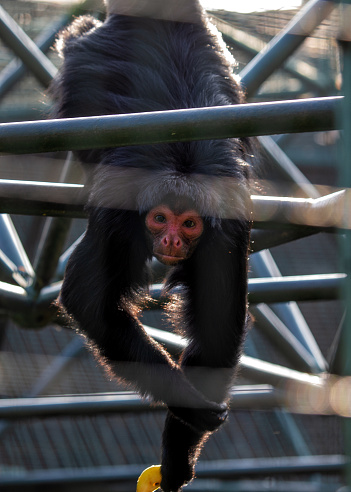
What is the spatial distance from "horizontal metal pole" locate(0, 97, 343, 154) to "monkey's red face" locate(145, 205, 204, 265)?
23.0 inches

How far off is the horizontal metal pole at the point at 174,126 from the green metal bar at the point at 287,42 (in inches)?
36.7

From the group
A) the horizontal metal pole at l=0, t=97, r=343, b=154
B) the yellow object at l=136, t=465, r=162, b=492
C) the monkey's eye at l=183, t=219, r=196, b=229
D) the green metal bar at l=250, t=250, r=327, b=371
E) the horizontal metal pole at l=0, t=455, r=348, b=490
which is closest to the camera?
the horizontal metal pole at l=0, t=97, r=343, b=154

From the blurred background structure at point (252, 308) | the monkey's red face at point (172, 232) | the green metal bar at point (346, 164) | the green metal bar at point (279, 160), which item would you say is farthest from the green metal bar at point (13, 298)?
the green metal bar at point (346, 164)

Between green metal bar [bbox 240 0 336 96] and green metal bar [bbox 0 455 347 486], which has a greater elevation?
green metal bar [bbox 240 0 336 96]

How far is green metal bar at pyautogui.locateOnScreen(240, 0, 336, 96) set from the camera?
1886 millimetres

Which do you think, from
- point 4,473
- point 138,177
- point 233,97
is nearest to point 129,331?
point 138,177

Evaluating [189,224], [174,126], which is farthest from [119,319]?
[174,126]

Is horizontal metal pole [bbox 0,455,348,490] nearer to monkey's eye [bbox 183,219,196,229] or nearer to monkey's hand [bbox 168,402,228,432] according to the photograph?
monkey's hand [bbox 168,402,228,432]

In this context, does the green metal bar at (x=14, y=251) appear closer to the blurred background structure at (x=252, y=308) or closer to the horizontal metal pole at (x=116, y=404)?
the blurred background structure at (x=252, y=308)

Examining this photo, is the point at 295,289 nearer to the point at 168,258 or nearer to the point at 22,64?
the point at 168,258

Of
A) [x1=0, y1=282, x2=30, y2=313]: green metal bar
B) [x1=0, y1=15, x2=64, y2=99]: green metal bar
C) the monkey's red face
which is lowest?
[x1=0, y1=282, x2=30, y2=313]: green metal bar

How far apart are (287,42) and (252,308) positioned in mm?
966

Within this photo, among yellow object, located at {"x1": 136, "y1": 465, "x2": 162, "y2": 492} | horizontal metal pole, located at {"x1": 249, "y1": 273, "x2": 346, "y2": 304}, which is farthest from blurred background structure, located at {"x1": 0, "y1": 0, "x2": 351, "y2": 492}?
yellow object, located at {"x1": 136, "y1": 465, "x2": 162, "y2": 492}

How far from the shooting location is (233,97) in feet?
6.49
